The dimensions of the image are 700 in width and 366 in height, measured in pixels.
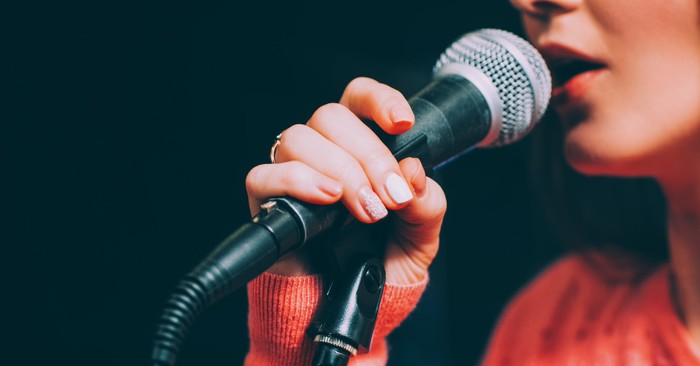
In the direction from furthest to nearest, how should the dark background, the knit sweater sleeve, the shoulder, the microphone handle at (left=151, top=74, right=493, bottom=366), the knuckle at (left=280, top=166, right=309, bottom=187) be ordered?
1. the shoulder
2. the dark background
3. the knit sweater sleeve
4. the knuckle at (left=280, top=166, right=309, bottom=187)
5. the microphone handle at (left=151, top=74, right=493, bottom=366)

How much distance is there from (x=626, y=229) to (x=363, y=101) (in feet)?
2.79

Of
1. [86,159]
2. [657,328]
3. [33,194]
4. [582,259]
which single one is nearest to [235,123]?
[86,159]

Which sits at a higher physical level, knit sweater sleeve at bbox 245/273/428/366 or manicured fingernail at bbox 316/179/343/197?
manicured fingernail at bbox 316/179/343/197

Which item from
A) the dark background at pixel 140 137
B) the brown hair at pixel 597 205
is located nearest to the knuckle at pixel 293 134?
the dark background at pixel 140 137

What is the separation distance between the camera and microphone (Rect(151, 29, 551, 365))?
1.49 feet

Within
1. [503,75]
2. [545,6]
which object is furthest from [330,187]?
[545,6]

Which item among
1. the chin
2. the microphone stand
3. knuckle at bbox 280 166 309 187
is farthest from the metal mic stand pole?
the chin

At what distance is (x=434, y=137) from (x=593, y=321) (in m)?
0.74

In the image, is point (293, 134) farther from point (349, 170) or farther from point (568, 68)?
point (568, 68)

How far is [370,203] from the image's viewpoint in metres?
0.58

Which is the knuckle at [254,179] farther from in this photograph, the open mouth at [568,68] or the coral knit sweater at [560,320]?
the open mouth at [568,68]

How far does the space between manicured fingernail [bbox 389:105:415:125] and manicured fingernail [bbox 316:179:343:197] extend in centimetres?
9

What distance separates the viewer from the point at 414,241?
2.51ft

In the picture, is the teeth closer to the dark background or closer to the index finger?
the index finger
